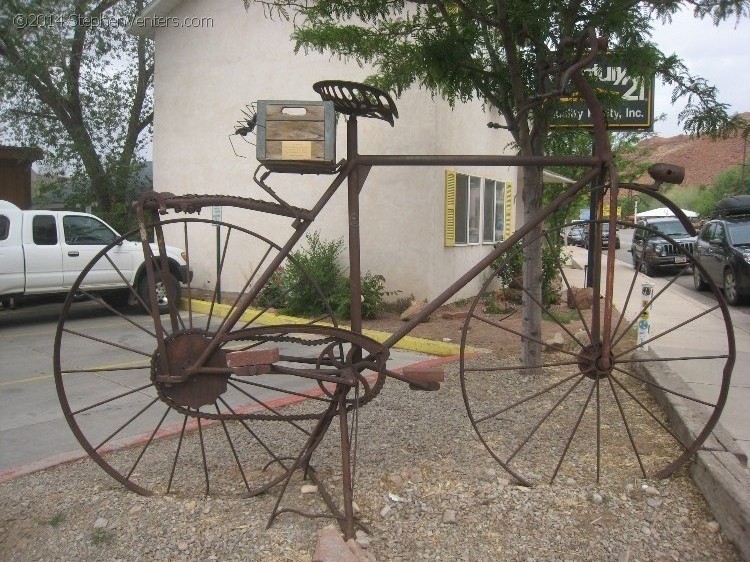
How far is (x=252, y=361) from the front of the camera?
3.05 metres

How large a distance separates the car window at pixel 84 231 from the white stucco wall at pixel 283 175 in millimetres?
1975

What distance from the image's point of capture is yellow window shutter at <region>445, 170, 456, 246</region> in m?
10.1

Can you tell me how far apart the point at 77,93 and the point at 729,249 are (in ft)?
49.2

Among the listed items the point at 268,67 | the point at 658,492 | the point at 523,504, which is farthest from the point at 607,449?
the point at 268,67

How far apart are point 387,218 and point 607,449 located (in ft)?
21.4

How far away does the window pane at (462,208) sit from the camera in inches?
421

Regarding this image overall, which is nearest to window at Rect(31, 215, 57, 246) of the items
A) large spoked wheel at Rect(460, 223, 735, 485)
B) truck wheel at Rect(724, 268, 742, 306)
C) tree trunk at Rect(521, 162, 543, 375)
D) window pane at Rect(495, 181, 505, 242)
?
large spoked wheel at Rect(460, 223, 735, 485)

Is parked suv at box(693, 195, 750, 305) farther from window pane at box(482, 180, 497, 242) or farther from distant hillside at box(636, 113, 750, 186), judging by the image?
distant hillside at box(636, 113, 750, 186)

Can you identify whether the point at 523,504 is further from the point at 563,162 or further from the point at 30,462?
the point at 30,462

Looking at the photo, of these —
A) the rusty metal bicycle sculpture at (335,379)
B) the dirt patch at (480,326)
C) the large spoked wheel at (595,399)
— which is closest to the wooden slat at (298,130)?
the rusty metal bicycle sculpture at (335,379)

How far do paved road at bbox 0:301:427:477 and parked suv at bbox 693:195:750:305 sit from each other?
780 centimetres

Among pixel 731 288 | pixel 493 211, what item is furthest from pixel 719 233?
Answer: pixel 493 211

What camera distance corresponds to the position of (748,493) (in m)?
3.02

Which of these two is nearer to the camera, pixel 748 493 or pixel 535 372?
pixel 748 493
